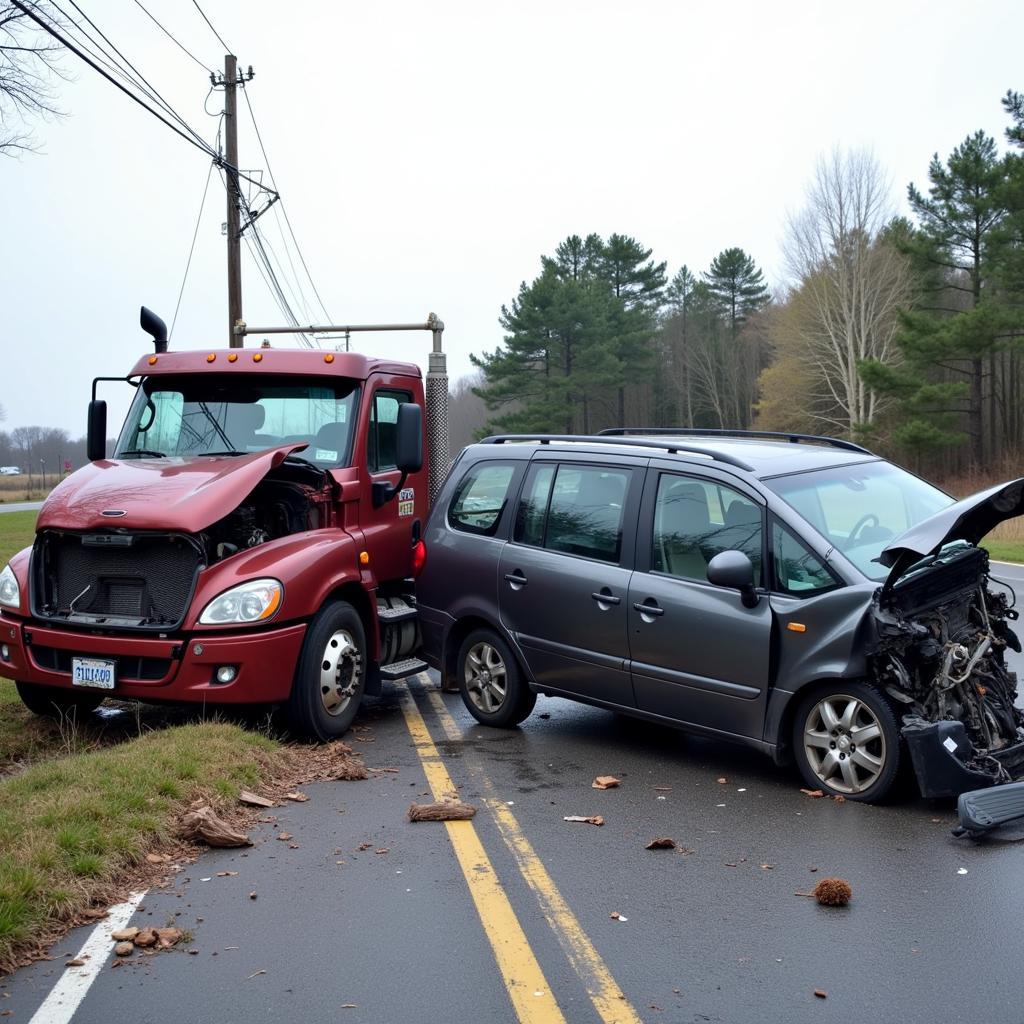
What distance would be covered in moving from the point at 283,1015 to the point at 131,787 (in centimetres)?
237

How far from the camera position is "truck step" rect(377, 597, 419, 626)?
8.51 meters

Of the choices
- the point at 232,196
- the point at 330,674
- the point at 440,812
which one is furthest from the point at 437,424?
the point at 232,196

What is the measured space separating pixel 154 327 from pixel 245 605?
3.27m

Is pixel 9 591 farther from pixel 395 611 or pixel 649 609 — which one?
pixel 649 609

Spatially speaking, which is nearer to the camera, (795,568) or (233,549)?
(795,568)

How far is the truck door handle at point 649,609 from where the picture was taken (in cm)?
667

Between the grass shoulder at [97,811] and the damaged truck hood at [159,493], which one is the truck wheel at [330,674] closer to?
the grass shoulder at [97,811]

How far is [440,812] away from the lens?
5824mm

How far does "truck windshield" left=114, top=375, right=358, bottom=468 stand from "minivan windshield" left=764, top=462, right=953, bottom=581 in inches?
136

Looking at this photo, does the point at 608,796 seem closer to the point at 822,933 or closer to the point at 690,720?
the point at 690,720

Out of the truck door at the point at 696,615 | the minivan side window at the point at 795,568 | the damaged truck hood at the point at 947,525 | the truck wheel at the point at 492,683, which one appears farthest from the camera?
the truck wheel at the point at 492,683

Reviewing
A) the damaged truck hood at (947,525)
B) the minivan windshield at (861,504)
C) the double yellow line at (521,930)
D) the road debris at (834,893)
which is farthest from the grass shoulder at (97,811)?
the damaged truck hood at (947,525)

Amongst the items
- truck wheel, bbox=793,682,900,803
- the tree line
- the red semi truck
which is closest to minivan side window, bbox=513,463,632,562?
the red semi truck

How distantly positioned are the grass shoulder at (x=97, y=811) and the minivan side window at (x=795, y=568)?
3.12 m
